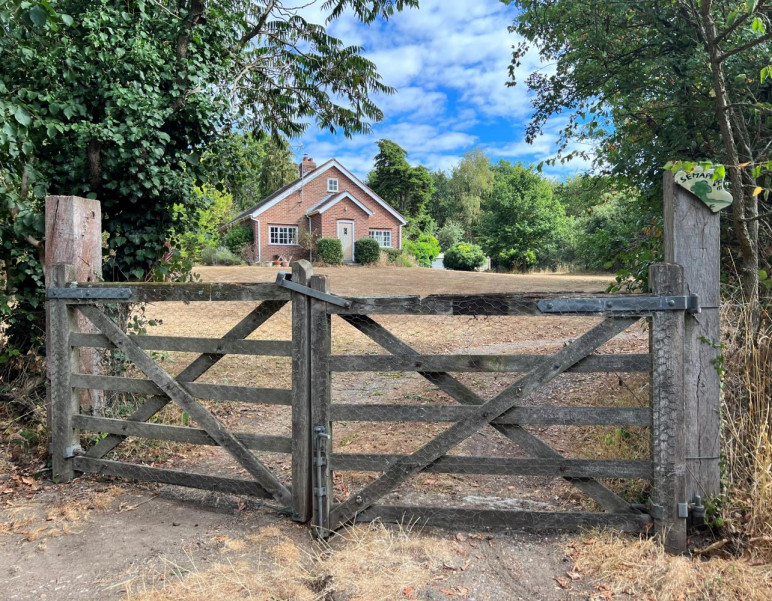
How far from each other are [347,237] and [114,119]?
2873cm

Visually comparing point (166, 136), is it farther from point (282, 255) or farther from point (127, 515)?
point (282, 255)

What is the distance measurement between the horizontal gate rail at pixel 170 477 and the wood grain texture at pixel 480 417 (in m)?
0.70

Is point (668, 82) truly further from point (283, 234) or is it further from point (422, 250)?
point (422, 250)

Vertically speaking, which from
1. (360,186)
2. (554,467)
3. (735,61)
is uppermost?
(360,186)

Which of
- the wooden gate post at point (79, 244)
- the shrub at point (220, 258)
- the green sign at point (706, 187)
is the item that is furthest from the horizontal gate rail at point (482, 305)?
the shrub at point (220, 258)

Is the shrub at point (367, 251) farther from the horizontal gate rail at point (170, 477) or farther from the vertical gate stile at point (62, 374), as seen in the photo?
the horizontal gate rail at point (170, 477)

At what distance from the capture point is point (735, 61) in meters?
4.77

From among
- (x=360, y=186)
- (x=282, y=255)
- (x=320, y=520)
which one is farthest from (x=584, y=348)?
(x=360, y=186)

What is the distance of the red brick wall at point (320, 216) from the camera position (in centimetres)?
3303

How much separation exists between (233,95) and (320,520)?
5942 mm

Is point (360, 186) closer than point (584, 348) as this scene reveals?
No

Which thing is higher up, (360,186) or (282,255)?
(360,186)

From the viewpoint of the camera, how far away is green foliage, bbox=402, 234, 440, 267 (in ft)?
127

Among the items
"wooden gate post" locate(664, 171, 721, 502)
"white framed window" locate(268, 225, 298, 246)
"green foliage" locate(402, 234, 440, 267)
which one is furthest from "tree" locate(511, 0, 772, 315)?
"green foliage" locate(402, 234, 440, 267)
